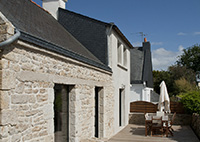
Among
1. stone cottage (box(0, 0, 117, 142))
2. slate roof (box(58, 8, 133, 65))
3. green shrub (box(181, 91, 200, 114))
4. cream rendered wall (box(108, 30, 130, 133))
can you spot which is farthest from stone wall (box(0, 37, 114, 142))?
green shrub (box(181, 91, 200, 114))

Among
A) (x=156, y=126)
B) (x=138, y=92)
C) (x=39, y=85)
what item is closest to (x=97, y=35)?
(x=156, y=126)

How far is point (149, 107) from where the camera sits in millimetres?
15461

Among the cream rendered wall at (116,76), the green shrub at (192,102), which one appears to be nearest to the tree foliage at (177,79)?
the green shrub at (192,102)

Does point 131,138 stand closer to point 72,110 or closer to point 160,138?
point 160,138

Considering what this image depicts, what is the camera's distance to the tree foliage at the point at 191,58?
49.9 meters

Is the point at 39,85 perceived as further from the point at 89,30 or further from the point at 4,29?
the point at 89,30

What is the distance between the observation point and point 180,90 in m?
31.5

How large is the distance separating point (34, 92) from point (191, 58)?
168 feet

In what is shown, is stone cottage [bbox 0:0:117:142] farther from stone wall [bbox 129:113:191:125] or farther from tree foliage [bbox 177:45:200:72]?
tree foliage [bbox 177:45:200:72]

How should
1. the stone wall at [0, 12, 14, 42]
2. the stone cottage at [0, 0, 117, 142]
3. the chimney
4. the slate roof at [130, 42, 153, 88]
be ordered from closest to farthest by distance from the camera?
the stone wall at [0, 12, 14, 42]
the stone cottage at [0, 0, 117, 142]
the chimney
the slate roof at [130, 42, 153, 88]

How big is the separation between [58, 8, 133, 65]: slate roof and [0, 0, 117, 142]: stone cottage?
4.73 ft

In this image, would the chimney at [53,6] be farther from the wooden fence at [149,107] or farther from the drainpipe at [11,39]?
the wooden fence at [149,107]

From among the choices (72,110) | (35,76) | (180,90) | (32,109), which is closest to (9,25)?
(35,76)

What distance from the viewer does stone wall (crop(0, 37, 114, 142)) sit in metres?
3.79
